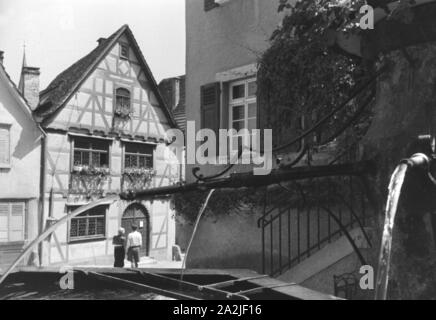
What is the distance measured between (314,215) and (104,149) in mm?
11333

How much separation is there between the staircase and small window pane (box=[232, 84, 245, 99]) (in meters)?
2.14

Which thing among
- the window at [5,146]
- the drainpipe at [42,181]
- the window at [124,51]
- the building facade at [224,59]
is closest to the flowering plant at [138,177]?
the drainpipe at [42,181]

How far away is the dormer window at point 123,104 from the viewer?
52.2 feet

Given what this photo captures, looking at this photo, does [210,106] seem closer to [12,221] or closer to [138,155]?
[12,221]

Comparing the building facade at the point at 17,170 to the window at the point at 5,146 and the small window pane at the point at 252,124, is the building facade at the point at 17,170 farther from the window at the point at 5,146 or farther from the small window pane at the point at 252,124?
the small window pane at the point at 252,124

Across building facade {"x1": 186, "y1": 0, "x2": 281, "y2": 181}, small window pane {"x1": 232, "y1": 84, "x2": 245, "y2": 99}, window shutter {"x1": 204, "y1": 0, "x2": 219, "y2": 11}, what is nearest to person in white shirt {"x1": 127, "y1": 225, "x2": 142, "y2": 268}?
building facade {"x1": 186, "y1": 0, "x2": 281, "y2": 181}

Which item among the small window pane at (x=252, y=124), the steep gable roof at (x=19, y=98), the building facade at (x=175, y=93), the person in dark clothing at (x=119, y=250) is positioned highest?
the building facade at (x=175, y=93)

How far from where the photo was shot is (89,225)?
15.0 m

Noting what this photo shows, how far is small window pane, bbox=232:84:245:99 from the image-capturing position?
7051 mm

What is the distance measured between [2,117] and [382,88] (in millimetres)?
12514

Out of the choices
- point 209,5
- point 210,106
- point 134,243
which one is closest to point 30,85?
point 134,243

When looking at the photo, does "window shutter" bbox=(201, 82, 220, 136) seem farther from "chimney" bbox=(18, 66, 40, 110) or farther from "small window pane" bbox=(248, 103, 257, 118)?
"chimney" bbox=(18, 66, 40, 110)

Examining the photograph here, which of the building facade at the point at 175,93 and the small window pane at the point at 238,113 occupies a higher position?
the building facade at the point at 175,93

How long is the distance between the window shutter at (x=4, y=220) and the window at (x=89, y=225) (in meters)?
1.97
